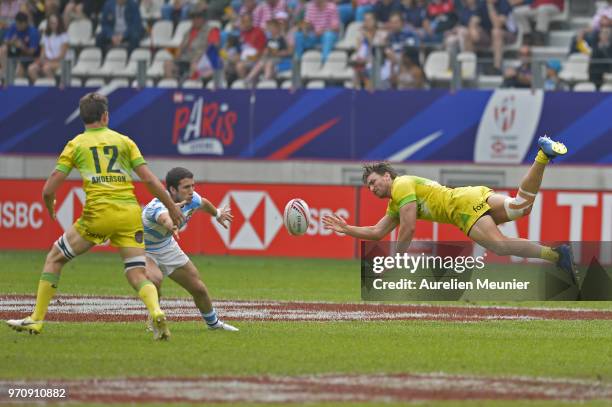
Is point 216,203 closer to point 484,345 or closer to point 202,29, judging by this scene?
point 202,29

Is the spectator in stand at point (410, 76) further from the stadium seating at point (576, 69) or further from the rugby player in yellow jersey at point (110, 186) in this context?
the rugby player in yellow jersey at point (110, 186)

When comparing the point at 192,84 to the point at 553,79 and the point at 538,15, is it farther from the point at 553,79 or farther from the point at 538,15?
the point at 553,79

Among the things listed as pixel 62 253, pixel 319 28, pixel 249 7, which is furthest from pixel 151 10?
pixel 62 253

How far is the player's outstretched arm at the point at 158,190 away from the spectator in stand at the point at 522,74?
15048mm

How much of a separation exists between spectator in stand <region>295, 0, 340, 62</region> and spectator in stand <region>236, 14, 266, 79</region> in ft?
2.73

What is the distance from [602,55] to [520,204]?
37.4ft

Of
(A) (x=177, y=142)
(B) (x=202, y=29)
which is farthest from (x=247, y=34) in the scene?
(A) (x=177, y=142)

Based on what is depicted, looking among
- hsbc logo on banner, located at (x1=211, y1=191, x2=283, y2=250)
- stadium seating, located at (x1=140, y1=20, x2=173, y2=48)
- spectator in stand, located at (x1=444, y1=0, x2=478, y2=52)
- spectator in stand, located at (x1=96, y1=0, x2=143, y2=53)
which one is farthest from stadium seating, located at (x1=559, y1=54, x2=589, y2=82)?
spectator in stand, located at (x1=96, y1=0, x2=143, y2=53)

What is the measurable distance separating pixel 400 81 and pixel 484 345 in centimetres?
1511

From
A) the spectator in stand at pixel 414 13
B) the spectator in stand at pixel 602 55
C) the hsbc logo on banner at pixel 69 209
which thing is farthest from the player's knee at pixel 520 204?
the spectator in stand at pixel 414 13

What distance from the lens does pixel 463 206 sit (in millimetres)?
14430

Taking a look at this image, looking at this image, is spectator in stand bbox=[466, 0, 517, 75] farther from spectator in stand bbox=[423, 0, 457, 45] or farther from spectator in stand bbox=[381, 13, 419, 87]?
spectator in stand bbox=[381, 13, 419, 87]

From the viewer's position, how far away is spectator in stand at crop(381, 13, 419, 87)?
26.1 meters

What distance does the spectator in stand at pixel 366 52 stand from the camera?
26734 mm
